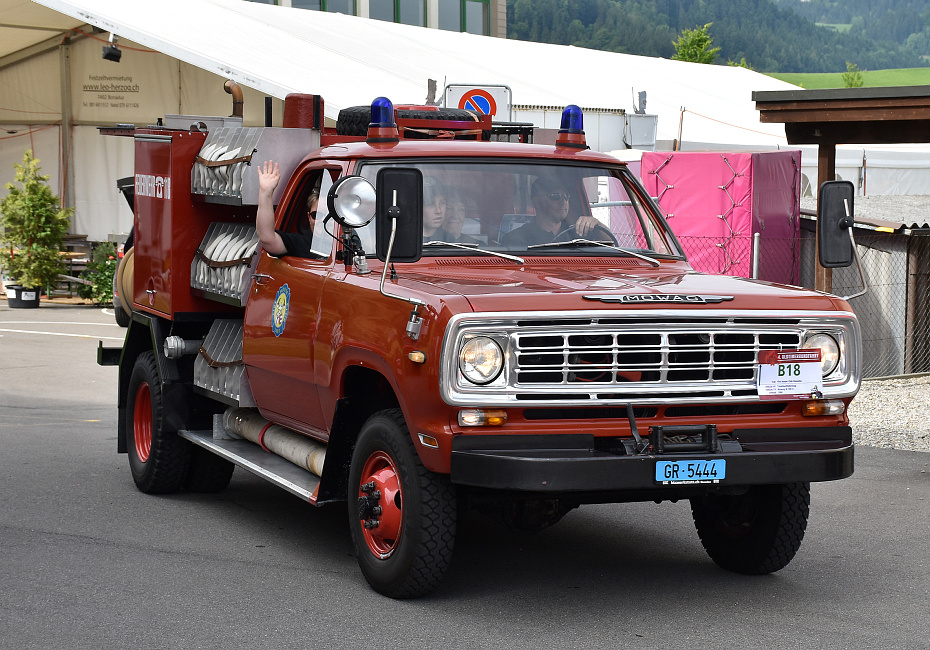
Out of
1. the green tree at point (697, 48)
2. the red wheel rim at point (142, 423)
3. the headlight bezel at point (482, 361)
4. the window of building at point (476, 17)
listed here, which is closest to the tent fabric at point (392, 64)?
the red wheel rim at point (142, 423)

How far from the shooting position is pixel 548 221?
698cm

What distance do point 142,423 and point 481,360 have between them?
4.19 m

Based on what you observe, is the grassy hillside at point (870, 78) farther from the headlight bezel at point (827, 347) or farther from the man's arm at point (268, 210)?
the headlight bezel at point (827, 347)

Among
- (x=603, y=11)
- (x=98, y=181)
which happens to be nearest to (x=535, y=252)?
(x=98, y=181)

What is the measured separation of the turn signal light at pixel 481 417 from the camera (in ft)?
18.3

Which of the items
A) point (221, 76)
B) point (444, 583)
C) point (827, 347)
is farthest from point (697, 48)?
point (444, 583)

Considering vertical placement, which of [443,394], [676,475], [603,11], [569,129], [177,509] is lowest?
[177,509]

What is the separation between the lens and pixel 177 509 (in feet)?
27.5

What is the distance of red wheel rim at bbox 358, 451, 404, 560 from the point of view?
239 inches

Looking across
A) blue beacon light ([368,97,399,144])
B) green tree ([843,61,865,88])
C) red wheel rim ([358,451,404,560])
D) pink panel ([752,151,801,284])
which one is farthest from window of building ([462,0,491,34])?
green tree ([843,61,865,88])

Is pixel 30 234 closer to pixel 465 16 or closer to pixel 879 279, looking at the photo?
pixel 879 279

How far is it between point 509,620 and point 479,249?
1867 millimetres

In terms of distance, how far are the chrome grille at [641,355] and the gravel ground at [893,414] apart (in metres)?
5.72

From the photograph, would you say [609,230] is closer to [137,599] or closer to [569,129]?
[569,129]
